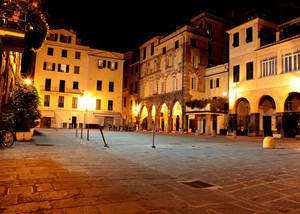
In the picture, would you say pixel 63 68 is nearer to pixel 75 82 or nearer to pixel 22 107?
pixel 75 82

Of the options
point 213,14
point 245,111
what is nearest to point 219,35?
point 213,14

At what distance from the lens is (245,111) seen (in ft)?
102

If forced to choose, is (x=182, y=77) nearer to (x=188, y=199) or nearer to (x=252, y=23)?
(x=252, y=23)

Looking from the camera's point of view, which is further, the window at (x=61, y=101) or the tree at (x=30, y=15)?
the window at (x=61, y=101)

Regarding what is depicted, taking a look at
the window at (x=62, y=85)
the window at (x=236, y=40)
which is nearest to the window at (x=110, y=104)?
the window at (x=62, y=85)

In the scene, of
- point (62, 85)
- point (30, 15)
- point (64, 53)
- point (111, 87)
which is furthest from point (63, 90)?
point (30, 15)

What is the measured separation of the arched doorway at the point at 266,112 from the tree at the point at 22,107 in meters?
23.2

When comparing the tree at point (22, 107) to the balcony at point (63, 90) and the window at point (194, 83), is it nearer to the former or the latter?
the window at point (194, 83)

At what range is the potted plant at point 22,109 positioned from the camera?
13500mm

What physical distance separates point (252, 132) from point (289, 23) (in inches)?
485

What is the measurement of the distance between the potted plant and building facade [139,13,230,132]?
23.3 metres

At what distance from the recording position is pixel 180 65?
3769 cm

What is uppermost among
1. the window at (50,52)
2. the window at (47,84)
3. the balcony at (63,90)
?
the window at (50,52)

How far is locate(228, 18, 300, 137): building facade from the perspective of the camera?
2398cm
